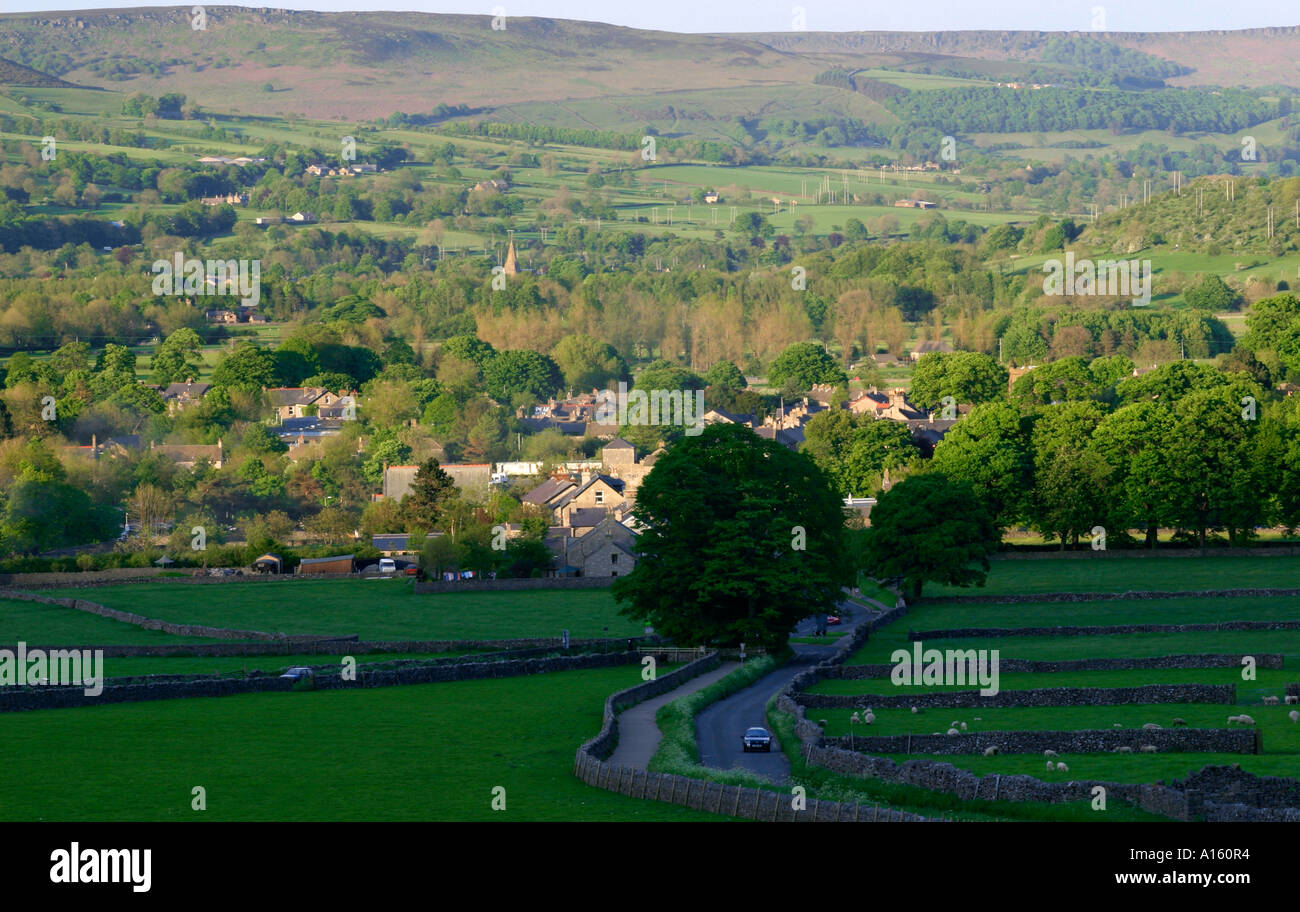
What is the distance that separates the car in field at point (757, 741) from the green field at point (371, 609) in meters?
28.7

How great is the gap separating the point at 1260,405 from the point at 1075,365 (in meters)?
27.6

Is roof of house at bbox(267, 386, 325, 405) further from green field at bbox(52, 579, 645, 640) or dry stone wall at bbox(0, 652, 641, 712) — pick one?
dry stone wall at bbox(0, 652, 641, 712)

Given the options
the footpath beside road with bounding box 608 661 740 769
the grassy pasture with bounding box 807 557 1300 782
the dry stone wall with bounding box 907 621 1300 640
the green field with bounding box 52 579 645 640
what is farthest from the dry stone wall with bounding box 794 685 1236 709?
the green field with bounding box 52 579 645 640

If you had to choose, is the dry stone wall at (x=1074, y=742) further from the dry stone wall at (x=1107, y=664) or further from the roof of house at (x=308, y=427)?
the roof of house at (x=308, y=427)

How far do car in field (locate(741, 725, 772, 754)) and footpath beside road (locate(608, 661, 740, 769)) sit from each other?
6.61 feet

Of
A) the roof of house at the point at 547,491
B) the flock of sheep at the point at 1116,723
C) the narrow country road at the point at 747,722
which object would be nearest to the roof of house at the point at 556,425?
the roof of house at the point at 547,491

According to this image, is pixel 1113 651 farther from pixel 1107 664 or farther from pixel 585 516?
pixel 585 516

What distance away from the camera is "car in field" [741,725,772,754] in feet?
133

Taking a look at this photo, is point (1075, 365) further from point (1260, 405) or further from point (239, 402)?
point (239, 402)

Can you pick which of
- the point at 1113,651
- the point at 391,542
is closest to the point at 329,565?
the point at 391,542

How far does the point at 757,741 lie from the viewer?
4069 centimetres
